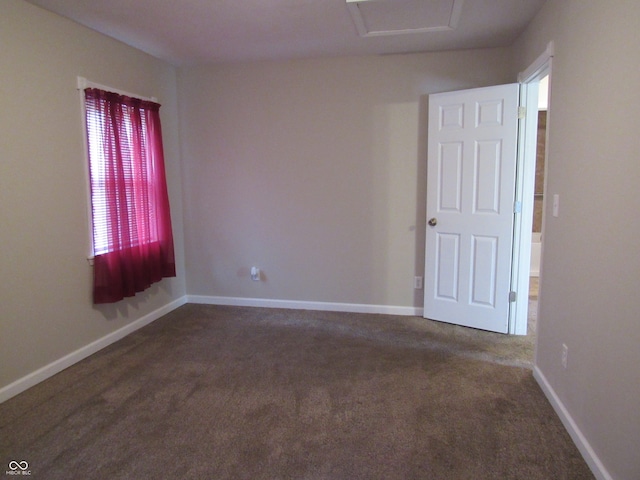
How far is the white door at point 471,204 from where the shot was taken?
328cm

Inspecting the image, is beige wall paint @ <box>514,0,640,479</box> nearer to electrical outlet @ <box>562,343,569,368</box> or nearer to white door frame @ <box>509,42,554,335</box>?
electrical outlet @ <box>562,343,569,368</box>

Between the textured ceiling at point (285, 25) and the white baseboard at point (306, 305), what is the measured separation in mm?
2363

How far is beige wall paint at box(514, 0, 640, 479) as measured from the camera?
156 centimetres

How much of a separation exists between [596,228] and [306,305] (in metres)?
2.78

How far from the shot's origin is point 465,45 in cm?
343

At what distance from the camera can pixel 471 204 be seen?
3.45 meters

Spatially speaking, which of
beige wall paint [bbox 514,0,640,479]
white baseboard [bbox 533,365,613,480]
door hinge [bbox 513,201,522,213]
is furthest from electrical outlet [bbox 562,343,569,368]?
door hinge [bbox 513,201,522,213]

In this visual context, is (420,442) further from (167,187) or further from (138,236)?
(167,187)

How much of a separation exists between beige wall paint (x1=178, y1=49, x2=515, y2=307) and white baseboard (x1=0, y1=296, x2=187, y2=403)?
0.83 m

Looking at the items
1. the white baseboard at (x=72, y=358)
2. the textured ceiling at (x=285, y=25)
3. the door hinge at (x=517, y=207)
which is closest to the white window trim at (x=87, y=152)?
the textured ceiling at (x=285, y=25)

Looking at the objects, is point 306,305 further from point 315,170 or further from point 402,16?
point 402,16

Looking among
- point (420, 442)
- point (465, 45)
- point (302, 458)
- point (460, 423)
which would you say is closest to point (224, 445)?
point (302, 458)

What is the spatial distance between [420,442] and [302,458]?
0.59 metres

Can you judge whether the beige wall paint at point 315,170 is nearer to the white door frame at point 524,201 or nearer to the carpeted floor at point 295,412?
the white door frame at point 524,201
